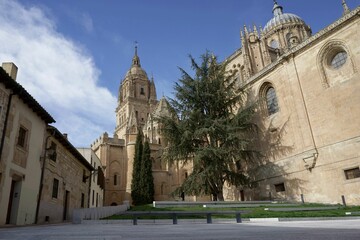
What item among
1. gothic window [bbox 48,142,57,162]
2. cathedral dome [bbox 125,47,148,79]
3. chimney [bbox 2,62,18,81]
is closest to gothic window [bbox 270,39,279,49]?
cathedral dome [bbox 125,47,148,79]

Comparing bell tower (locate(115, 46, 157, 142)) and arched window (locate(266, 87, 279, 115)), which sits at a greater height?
bell tower (locate(115, 46, 157, 142))

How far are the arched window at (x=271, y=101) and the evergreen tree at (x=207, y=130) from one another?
2.18 meters

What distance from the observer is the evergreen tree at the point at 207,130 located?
1992 centimetres

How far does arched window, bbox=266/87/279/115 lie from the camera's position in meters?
23.7

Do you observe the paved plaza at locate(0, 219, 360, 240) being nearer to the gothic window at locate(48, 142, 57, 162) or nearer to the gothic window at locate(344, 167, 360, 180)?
the gothic window at locate(48, 142, 57, 162)

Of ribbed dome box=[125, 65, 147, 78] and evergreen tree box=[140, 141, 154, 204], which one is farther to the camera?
ribbed dome box=[125, 65, 147, 78]

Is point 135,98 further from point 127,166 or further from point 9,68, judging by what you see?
point 9,68

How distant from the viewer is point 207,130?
2025cm

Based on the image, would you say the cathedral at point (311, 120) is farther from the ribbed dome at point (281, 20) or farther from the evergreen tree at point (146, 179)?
the ribbed dome at point (281, 20)

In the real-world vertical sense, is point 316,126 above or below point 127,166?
below

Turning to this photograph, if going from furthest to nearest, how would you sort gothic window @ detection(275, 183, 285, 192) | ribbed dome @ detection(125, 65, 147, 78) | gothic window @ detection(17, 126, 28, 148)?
1. ribbed dome @ detection(125, 65, 147, 78)
2. gothic window @ detection(275, 183, 285, 192)
3. gothic window @ detection(17, 126, 28, 148)

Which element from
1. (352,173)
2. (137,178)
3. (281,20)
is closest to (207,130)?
(352,173)

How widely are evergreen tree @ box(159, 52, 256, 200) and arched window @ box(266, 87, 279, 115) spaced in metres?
2.18

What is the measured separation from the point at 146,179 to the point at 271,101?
715 inches
